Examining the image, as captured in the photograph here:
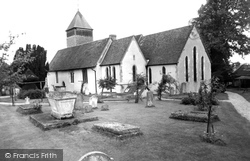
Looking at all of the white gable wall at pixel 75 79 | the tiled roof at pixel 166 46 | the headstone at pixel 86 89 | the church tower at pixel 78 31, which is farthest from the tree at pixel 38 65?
the tiled roof at pixel 166 46

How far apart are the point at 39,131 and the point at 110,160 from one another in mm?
6803

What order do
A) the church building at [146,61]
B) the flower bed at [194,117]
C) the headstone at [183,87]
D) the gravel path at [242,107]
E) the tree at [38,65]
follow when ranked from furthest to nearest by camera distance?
the tree at [38,65] → the church building at [146,61] → the headstone at [183,87] → the gravel path at [242,107] → the flower bed at [194,117]

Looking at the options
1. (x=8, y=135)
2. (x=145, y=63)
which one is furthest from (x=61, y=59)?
(x=8, y=135)

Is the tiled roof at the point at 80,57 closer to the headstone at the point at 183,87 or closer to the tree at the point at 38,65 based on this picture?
the tree at the point at 38,65

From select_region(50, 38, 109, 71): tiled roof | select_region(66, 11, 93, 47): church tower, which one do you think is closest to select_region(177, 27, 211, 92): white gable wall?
select_region(50, 38, 109, 71): tiled roof

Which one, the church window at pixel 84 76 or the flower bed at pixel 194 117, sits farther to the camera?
the church window at pixel 84 76

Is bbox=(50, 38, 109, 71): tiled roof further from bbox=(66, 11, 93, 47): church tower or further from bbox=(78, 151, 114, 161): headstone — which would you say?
bbox=(78, 151, 114, 161): headstone

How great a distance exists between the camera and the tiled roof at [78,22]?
47841 mm

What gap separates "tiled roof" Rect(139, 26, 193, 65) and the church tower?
18574mm

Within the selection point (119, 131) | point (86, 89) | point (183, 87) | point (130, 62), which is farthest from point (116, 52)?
point (119, 131)

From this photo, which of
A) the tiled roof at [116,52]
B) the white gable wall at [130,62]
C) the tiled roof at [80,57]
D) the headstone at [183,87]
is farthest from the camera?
the tiled roof at [80,57]

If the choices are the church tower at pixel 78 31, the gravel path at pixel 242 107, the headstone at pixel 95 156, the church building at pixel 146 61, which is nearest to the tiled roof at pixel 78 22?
the church tower at pixel 78 31

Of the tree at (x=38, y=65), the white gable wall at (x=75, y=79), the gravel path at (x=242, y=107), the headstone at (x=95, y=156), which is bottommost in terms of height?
the gravel path at (x=242, y=107)

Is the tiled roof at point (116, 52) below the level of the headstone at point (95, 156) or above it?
above
